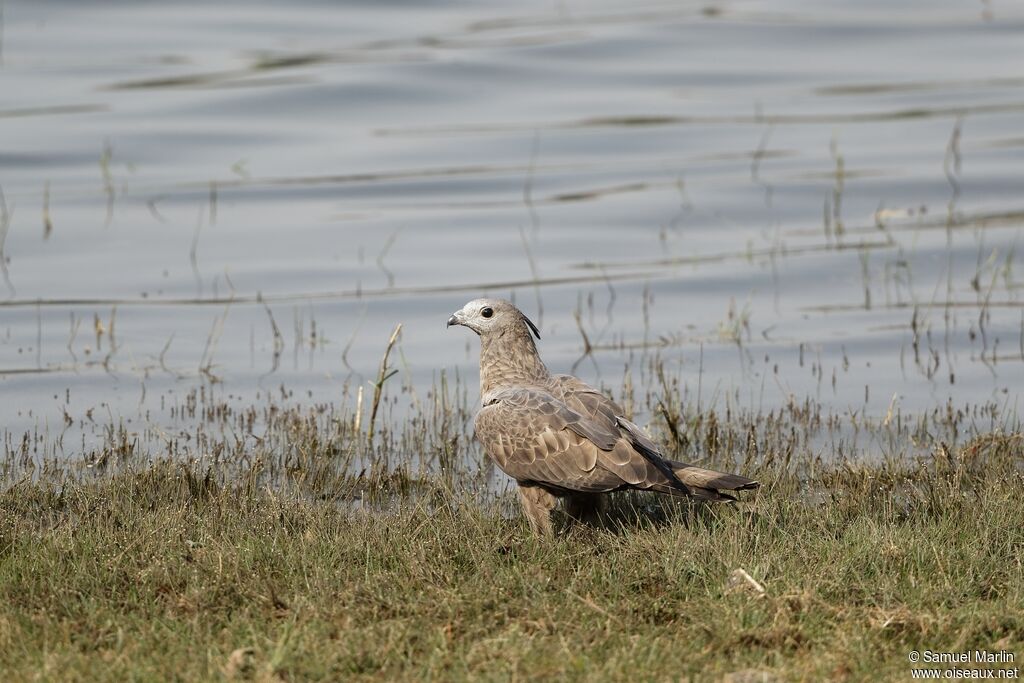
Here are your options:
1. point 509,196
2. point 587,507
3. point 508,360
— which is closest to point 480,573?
point 587,507

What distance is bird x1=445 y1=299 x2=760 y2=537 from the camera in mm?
6449

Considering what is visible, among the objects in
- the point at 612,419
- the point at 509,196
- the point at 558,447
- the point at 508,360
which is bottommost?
the point at 558,447

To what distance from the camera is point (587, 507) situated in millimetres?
6910

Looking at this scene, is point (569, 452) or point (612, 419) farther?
point (612, 419)

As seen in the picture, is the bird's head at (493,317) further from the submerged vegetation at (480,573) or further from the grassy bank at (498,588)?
the grassy bank at (498,588)

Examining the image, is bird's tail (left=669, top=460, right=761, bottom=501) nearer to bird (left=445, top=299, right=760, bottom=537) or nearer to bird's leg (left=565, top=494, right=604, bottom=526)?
bird (left=445, top=299, right=760, bottom=537)

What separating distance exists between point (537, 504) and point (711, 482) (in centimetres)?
92

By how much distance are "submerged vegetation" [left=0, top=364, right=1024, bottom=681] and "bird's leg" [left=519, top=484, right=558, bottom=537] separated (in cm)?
12

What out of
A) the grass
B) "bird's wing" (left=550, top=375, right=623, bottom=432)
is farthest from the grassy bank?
"bird's wing" (left=550, top=375, right=623, bottom=432)

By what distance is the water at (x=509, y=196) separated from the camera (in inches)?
445

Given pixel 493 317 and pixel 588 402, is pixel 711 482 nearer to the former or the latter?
pixel 588 402

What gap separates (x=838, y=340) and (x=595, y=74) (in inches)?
462

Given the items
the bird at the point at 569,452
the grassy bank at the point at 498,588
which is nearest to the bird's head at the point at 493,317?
the bird at the point at 569,452

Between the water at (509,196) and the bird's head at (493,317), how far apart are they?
6.90 feet
